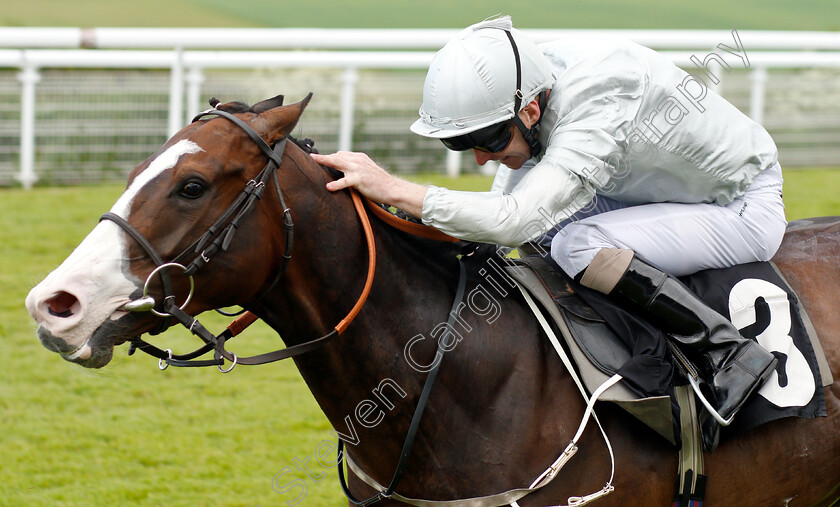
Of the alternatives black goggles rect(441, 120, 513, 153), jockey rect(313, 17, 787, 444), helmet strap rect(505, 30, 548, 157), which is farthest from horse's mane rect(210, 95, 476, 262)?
helmet strap rect(505, 30, 548, 157)

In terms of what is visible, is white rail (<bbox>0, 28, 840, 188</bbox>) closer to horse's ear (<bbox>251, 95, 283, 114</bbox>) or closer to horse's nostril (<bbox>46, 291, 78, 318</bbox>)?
horse's ear (<bbox>251, 95, 283, 114</bbox>)

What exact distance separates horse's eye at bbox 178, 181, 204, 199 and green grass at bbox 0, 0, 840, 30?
41.6 ft

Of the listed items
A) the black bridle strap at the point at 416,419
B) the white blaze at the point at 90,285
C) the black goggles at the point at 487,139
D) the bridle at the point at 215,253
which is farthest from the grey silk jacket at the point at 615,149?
the white blaze at the point at 90,285

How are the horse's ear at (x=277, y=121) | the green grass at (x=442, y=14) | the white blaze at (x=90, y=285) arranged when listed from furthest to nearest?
the green grass at (x=442, y=14) → the horse's ear at (x=277, y=121) → the white blaze at (x=90, y=285)

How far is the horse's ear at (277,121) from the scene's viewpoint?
97.7 inches

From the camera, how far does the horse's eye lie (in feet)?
7.73

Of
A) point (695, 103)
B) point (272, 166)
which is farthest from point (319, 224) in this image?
point (695, 103)

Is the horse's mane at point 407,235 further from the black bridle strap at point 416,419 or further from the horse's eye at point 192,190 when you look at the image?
the horse's eye at point 192,190

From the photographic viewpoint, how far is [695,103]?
2.92 m

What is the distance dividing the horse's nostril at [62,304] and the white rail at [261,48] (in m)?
5.57

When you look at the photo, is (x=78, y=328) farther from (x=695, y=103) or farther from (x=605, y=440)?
(x=695, y=103)

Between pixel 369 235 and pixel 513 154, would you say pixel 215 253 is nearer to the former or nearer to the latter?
pixel 369 235

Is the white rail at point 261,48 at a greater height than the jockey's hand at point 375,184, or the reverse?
the jockey's hand at point 375,184

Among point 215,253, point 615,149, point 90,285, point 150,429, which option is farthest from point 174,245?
point 150,429
